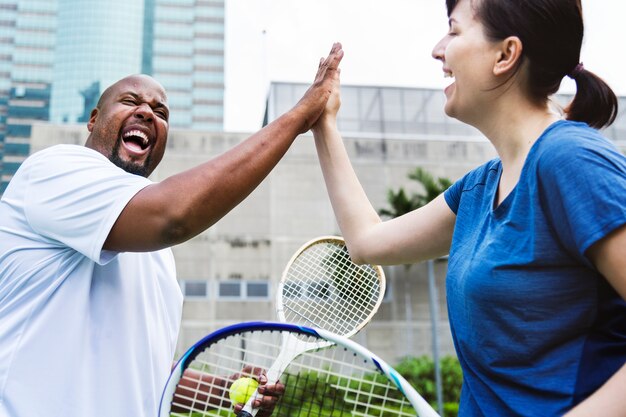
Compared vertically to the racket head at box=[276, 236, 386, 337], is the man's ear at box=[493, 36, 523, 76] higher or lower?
higher

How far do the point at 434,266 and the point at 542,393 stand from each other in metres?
25.7

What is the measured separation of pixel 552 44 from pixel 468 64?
8.4 inches

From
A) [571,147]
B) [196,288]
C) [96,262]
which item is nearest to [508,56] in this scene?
[571,147]

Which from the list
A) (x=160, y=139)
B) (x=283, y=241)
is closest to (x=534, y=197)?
(x=160, y=139)

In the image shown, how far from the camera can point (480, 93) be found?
66.3 inches

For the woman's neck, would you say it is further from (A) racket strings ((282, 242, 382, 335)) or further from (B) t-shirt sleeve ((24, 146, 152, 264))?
(A) racket strings ((282, 242, 382, 335))

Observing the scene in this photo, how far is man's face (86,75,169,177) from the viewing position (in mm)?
2740

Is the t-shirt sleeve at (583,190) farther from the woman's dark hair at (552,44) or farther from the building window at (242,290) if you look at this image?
the building window at (242,290)

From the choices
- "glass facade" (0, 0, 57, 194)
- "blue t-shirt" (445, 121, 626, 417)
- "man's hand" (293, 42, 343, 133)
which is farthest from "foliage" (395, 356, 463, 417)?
"glass facade" (0, 0, 57, 194)

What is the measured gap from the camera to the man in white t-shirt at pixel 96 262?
6.29 feet

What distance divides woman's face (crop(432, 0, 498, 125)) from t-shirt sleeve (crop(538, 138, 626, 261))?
0.35m

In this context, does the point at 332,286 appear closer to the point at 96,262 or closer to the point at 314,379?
the point at 314,379

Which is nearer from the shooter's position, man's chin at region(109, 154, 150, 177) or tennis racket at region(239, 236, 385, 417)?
tennis racket at region(239, 236, 385, 417)

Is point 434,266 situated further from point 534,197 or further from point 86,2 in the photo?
point 86,2
